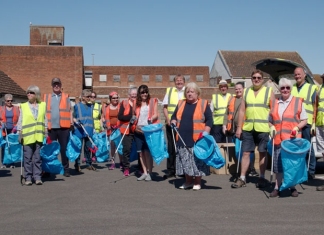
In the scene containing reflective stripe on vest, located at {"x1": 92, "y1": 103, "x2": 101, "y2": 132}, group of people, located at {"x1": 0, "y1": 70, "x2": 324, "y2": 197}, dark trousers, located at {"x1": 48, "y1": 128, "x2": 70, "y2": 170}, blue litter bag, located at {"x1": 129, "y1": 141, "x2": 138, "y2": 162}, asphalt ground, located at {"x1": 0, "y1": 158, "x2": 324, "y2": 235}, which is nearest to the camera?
asphalt ground, located at {"x1": 0, "y1": 158, "x2": 324, "y2": 235}

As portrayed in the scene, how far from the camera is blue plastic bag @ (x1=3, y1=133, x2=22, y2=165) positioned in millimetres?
11883

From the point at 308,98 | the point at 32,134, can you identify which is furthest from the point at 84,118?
the point at 308,98

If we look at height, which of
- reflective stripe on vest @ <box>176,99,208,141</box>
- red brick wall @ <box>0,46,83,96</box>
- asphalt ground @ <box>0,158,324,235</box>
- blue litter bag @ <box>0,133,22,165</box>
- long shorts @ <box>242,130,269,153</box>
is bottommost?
asphalt ground @ <box>0,158,324,235</box>

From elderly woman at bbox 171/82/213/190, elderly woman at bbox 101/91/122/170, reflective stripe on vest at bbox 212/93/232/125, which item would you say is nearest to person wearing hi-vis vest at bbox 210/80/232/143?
reflective stripe on vest at bbox 212/93/232/125

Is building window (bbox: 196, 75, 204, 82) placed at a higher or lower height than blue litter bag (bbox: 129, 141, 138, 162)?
higher

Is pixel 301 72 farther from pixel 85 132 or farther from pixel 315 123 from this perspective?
pixel 85 132

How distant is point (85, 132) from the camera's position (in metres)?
11.6

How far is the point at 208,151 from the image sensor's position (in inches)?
341

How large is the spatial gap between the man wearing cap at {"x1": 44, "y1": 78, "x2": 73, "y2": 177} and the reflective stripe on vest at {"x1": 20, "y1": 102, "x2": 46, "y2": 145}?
2.57 ft

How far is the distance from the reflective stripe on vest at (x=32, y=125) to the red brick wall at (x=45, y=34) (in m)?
44.5

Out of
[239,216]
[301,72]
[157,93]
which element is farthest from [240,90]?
[157,93]

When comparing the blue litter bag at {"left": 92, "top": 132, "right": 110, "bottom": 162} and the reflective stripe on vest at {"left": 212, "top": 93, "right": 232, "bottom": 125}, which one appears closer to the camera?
the reflective stripe on vest at {"left": 212, "top": 93, "right": 232, "bottom": 125}

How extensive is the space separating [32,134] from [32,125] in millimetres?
175

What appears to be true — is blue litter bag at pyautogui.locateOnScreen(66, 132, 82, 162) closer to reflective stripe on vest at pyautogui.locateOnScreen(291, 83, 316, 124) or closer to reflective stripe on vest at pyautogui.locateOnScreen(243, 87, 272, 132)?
reflective stripe on vest at pyautogui.locateOnScreen(243, 87, 272, 132)
